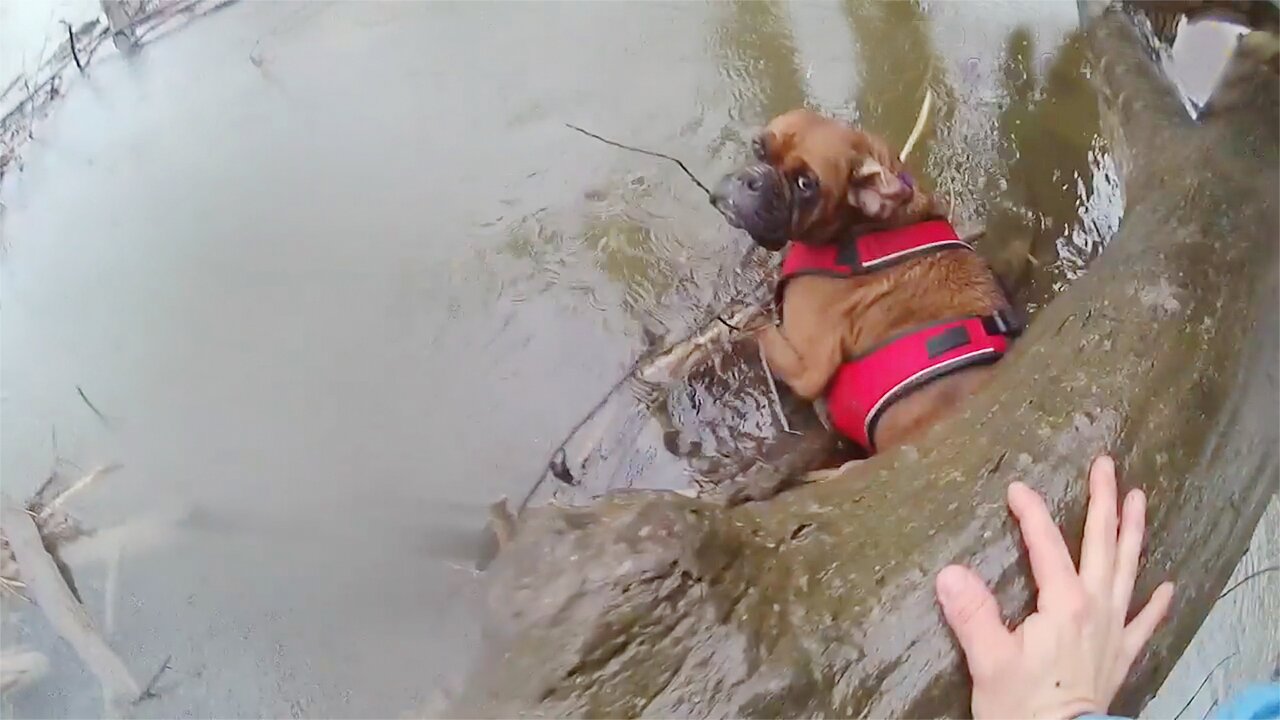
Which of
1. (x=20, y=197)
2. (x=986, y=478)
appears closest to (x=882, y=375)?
(x=986, y=478)

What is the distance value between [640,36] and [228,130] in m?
1.31

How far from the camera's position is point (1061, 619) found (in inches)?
51.4

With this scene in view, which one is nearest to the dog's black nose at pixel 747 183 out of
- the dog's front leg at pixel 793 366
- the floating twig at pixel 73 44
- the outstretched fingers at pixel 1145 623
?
the dog's front leg at pixel 793 366

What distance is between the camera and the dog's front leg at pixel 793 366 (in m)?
2.09

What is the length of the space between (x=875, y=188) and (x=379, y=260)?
4.52 ft

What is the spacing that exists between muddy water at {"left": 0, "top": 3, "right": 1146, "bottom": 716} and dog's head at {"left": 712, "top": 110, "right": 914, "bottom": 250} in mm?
528

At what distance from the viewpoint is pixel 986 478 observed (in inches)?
57.3

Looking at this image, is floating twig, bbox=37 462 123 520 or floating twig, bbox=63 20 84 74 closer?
floating twig, bbox=37 462 123 520

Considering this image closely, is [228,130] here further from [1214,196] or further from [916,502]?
[1214,196]

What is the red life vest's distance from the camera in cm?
189

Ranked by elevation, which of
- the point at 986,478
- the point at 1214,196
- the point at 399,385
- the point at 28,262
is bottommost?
the point at 399,385

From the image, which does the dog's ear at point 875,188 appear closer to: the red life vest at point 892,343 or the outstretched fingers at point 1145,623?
the red life vest at point 892,343

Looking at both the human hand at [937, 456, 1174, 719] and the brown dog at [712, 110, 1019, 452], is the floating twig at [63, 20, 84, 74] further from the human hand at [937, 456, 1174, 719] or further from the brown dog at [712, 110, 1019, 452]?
the human hand at [937, 456, 1174, 719]

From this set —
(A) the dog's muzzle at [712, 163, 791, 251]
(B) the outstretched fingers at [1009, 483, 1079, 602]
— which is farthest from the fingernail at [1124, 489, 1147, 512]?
(A) the dog's muzzle at [712, 163, 791, 251]
